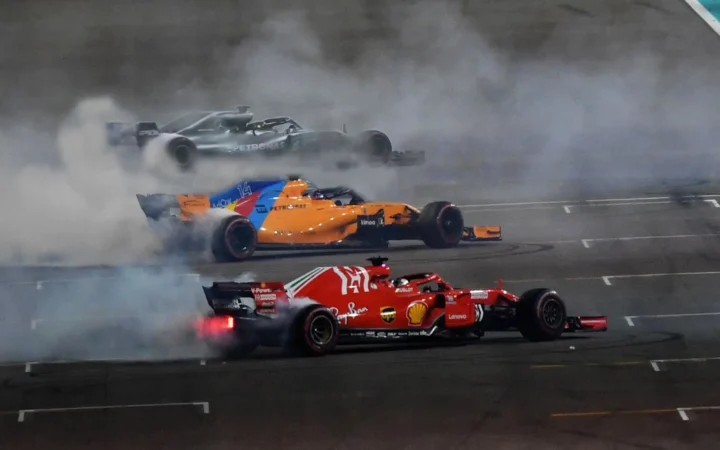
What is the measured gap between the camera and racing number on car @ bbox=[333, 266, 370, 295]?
2945cm

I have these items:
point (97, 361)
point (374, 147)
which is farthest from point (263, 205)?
point (97, 361)

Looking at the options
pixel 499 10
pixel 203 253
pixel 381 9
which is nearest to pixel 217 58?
pixel 381 9

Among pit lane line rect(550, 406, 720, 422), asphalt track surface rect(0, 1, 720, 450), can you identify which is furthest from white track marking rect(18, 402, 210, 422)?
pit lane line rect(550, 406, 720, 422)

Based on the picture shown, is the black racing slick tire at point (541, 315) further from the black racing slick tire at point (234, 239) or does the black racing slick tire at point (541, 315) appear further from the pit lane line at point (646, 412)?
the black racing slick tire at point (234, 239)

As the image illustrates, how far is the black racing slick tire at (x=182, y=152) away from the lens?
128ft

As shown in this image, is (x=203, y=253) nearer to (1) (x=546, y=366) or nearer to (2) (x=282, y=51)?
(1) (x=546, y=366)

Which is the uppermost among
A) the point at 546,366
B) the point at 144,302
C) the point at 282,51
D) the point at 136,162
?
the point at 282,51

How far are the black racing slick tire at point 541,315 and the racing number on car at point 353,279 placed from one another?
3216mm

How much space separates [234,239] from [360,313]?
625 centimetres

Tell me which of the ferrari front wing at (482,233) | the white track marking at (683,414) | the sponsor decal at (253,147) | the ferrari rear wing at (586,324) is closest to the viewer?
the white track marking at (683,414)

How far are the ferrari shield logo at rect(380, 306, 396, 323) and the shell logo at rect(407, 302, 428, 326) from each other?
0.34 metres

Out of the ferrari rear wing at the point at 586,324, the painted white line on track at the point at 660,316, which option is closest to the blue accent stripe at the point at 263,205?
the ferrari rear wing at the point at 586,324

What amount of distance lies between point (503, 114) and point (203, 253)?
42.9 feet

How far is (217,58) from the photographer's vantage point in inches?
1839
